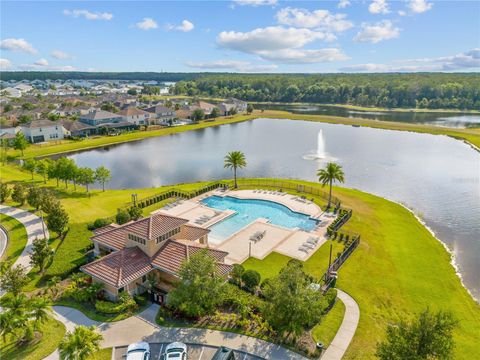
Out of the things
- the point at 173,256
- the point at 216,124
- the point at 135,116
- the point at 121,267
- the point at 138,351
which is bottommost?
the point at 138,351

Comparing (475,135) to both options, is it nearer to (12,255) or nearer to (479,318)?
(479,318)

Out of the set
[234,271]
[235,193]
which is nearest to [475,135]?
[235,193]

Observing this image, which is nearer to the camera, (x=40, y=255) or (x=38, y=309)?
(x=38, y=309)

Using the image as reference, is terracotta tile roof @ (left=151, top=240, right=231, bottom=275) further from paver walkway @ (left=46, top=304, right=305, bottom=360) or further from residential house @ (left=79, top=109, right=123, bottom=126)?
residential house @ (left=79, top=109, right=123, bottom=126)

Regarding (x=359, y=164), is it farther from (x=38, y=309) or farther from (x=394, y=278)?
(x=38, y=309)

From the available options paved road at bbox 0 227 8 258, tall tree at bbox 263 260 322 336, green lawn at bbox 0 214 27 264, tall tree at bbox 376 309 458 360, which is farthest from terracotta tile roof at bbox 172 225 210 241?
tall tree at bbox 376 309 458 360

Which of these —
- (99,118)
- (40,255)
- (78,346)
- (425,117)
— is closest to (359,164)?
(40,255)
